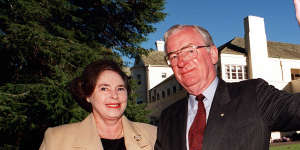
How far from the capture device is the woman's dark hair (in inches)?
157

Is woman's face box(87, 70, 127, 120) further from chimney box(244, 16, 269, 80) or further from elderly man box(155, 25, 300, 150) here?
chimney box(244, 16, 269, 80)

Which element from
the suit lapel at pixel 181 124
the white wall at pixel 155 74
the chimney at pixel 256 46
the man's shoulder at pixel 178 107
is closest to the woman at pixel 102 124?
the man's shoulder at pixel 178 107

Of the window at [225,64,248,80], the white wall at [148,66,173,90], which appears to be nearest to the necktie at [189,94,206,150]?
the window at [225,64,248,80]

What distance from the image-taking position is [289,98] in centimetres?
227

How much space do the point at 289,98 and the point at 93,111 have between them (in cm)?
282

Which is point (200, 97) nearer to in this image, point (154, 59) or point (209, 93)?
point (209, 93)

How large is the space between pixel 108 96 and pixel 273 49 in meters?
33.1

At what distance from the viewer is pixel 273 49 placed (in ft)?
107

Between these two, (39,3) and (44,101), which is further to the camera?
(39,3)

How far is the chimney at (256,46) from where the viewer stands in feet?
94.8

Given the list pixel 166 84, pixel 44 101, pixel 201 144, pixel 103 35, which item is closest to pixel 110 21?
pixel 103 35

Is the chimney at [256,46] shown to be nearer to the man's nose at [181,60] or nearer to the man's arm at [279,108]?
the man's nose at [181,60]

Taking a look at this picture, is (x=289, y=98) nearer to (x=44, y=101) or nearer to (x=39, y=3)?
(x=44, y=101)

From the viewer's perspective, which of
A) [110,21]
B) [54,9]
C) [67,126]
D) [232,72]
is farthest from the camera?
[232,72]
